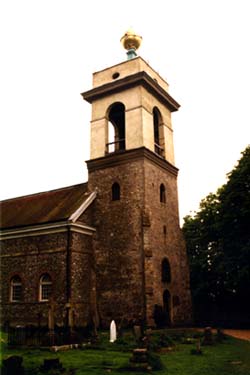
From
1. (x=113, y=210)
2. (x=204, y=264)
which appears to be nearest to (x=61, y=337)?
(x=113, y=210)

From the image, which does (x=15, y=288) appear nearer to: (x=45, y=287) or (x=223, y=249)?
(x=45, y=287)

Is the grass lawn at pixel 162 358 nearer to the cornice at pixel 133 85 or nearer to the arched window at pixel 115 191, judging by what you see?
the arched window at pixel 115 191

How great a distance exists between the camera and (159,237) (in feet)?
85.3

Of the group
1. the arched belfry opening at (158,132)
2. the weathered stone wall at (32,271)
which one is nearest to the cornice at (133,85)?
the arched belfry opening at (158,132)

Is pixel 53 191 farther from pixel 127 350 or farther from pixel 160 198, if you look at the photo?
pixel 127 350

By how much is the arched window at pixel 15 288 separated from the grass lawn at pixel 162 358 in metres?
8.96

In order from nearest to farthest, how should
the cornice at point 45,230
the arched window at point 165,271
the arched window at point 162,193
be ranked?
the cornice at point 45,230, the arched window at point 165,271, the arched window at point 162,193

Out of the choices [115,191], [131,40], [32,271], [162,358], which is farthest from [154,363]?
[131,40]

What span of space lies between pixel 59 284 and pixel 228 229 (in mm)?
12354

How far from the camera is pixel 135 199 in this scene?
25.6m

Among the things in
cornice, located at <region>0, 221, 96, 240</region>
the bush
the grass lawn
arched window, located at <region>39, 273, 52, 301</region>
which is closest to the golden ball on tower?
cornice, located at <region>0, 221, 96, 240</region>

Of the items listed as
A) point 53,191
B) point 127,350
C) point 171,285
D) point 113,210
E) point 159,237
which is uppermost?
point 53,191

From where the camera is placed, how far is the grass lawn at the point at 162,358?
38.1 ft

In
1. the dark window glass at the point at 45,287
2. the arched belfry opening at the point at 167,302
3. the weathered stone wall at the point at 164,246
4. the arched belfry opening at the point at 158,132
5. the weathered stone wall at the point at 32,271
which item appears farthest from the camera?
the arched belfry opening at the point at 158,132
